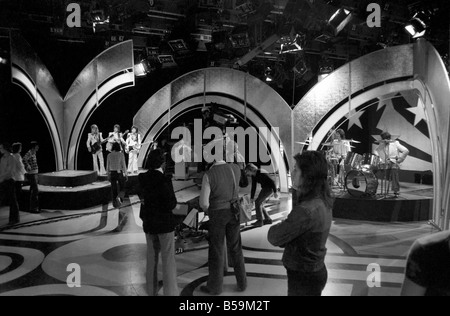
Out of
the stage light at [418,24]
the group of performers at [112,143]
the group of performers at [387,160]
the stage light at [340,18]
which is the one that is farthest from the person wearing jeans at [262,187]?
the group of performers at [112,143]

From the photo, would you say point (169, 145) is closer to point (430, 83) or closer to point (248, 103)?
point (248, 103)

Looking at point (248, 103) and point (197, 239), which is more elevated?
point (248, 103)

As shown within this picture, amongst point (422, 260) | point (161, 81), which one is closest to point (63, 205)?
point (161, 81)

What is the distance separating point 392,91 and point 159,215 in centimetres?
689

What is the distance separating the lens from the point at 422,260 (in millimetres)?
1646

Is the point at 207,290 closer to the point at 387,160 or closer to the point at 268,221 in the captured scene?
the point at 268,221

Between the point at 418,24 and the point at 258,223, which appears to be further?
the point at 258,223

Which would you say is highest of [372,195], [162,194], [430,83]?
[430,83]

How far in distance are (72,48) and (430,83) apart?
9.06m

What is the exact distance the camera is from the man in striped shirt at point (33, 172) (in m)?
7.95

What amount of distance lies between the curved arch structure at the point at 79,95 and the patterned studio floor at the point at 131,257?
3386mm

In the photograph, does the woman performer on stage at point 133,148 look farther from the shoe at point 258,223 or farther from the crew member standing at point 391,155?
the crew member standing at point 391,155

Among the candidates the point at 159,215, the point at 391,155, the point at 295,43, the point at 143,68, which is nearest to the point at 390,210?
the point at 391,155

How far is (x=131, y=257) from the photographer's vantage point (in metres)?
5.38
